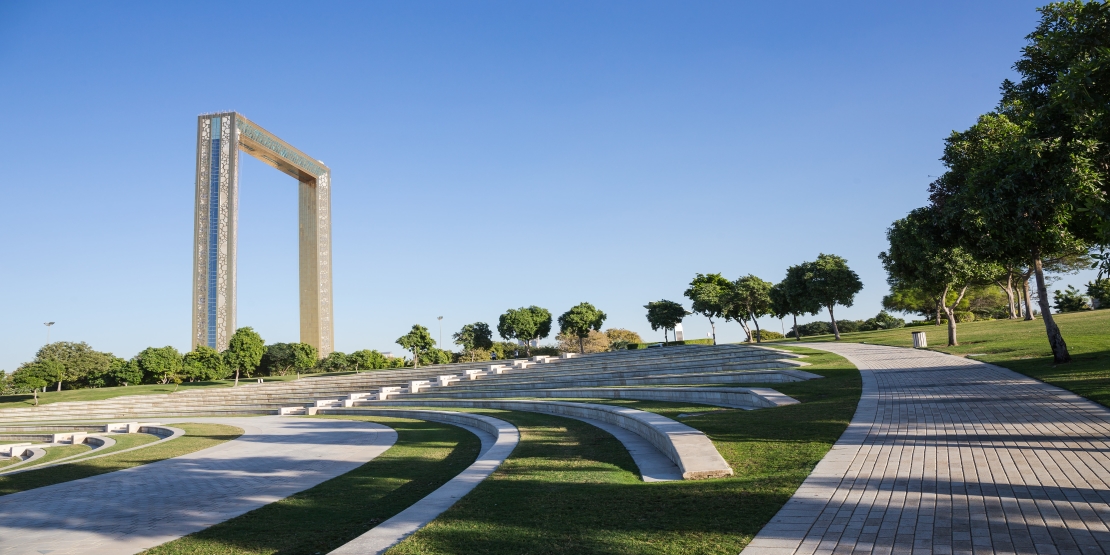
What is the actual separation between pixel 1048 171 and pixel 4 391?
69.7 m

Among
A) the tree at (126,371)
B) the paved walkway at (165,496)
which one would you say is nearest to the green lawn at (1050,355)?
the paved walkway at (165,496)

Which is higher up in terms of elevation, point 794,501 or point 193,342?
point 193,342

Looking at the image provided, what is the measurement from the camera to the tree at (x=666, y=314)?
5594 cm

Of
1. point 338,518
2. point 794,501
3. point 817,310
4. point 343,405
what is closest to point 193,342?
point 343,405

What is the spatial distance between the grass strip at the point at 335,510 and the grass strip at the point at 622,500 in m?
1.16

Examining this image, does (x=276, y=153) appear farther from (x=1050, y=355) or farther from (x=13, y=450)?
(x=1050, y=355)

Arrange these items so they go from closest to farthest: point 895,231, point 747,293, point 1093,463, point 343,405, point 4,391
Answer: point 1093,463
point 895,231
point 343,405
point 747,293
point 4,391

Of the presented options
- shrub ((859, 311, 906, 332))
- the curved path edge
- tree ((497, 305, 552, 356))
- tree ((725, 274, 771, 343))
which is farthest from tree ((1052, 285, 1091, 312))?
the curved path edge

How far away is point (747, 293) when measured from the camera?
47.9 m

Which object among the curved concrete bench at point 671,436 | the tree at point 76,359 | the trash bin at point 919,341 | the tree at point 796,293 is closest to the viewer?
the curved concrete bench at point 671,436

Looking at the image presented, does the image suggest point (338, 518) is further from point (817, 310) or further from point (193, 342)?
point (193, 342)

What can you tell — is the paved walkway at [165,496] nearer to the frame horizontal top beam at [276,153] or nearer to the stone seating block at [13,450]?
the stone seating block at [13,450]

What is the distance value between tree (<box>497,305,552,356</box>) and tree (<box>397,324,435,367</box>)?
23.0 feet

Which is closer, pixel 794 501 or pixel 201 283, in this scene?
pixel 794 501
